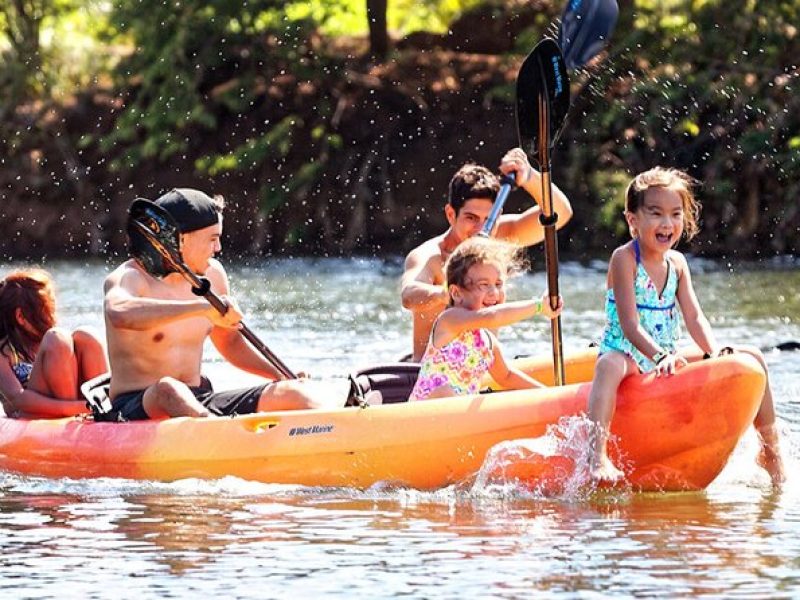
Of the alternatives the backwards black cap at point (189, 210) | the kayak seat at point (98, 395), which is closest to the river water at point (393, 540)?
the kayak seat at point (98, 395)

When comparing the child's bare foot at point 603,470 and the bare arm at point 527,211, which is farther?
the bare arm at point 527,211

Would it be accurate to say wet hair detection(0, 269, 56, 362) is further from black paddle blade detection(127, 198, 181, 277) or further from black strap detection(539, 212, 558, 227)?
black strap detection(539, 212, 558, 227)

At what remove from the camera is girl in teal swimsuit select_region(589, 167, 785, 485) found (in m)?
6.57

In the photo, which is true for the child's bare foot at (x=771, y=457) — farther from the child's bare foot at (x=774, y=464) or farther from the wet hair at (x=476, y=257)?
the wet hair at (x=476, y=257)

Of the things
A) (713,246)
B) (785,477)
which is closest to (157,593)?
(785,477)

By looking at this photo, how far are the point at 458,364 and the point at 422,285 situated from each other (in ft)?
2.25

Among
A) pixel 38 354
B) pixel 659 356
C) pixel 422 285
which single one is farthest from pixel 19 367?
pixel 659 356

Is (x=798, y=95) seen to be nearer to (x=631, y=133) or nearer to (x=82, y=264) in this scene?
(x=631, y=133)

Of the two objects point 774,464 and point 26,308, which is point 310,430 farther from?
point 774,464

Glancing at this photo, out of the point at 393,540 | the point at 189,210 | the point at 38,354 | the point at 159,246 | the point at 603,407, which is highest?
the point at 189,210

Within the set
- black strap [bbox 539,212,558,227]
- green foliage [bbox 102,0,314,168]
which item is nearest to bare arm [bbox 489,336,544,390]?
black strap [bbox 539,212,558,227]

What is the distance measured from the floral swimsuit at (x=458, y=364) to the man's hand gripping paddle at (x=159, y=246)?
31.0 inches

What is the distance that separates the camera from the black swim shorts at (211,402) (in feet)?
24.3

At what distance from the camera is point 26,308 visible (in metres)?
7.91
